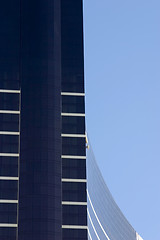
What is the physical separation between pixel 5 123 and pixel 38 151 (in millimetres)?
12268

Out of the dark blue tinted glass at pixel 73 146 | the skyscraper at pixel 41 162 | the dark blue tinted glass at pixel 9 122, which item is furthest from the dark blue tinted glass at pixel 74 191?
the dark blue tinted glass at pixel 9 122

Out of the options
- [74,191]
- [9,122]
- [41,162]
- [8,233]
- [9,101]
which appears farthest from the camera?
[9,101]

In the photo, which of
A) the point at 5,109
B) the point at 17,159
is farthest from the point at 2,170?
the point at 5,109

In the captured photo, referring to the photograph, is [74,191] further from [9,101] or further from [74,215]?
[9,101]

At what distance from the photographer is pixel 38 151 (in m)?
191

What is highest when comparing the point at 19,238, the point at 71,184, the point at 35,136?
the point at 35,136

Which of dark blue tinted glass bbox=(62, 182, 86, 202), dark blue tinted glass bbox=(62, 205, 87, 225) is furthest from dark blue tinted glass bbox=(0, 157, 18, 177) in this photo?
dark blue tinted glass bbox=(62, 205, 87, 225)

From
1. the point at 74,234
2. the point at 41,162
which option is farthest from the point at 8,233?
the point at 41,162

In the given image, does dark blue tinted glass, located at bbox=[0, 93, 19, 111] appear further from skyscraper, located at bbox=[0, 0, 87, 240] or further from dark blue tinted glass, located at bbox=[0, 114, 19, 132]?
dark blue tinted glass, located at bbox=[0, 114, 19, 132]

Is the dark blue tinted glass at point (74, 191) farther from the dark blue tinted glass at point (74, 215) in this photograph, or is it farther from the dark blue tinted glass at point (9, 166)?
the dark blue tinted glass at point (9, 166)

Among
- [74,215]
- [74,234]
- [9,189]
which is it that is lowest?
[74,234]

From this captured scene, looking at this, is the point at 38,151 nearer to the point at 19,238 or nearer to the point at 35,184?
the point at 35,184

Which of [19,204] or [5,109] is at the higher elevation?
[5,109]

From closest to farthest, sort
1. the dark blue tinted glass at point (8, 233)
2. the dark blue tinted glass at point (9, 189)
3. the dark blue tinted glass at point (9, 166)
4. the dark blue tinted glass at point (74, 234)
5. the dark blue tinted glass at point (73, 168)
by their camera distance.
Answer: the dark blue tinted glass at point (8, 233)
the dark blue tinted glass at point (74, 234)
the dark blue tinted glass at point (9, 189)
the dark blue tinted glass at point (9, 166)
the dark blue tinted glass at point (73, 168)
